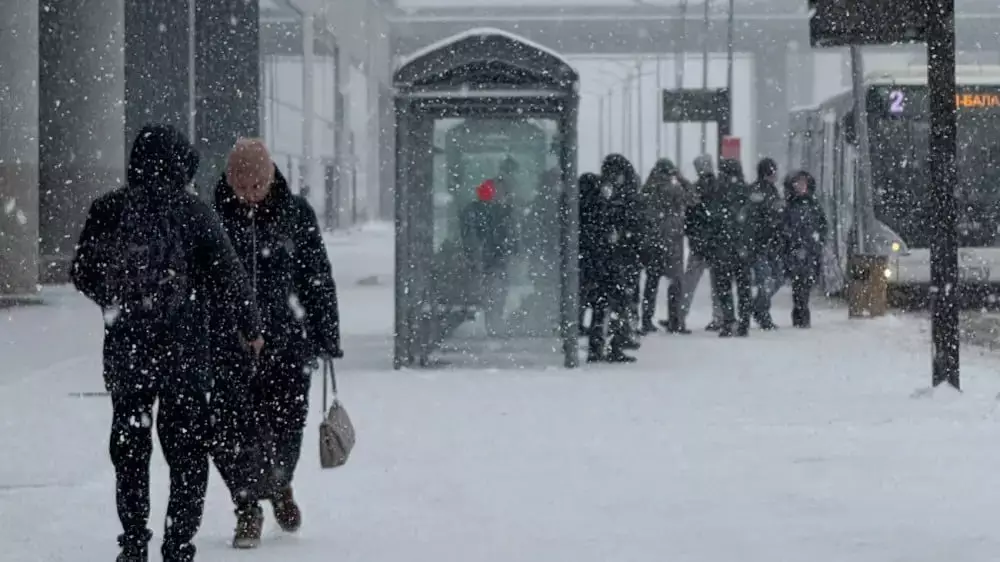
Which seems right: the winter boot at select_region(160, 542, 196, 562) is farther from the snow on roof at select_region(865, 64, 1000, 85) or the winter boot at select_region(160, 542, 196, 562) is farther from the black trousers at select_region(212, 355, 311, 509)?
the snow on roof at select_region(865, 64, 1000, 85)

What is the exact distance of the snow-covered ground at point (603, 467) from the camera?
7.25 metres

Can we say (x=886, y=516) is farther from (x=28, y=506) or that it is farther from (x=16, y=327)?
(x=16, y=327)

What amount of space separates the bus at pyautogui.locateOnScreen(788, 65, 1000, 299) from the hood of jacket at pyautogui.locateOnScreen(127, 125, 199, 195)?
16.7m

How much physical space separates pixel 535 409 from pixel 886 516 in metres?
4.41

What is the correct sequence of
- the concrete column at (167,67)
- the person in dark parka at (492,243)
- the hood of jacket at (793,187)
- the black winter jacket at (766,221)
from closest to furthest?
1. the concrete column at (167,67)
2. the person in dark parka at (492,243)
3. the black winter jacket at (766,221)
4. the hood of jacket at (793,187)

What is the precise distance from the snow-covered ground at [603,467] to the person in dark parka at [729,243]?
249 cm

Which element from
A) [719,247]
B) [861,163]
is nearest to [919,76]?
[861,163]

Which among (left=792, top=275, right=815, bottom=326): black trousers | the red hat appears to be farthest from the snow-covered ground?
(left=792, top=275, right=815, bottom=326): black trousers

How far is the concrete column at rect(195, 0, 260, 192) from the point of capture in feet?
41.5

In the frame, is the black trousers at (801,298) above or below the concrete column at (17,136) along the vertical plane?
below

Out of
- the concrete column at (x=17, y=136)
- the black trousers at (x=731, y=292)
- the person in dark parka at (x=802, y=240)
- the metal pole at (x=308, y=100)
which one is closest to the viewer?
the black trousers at (x=731, y=292)

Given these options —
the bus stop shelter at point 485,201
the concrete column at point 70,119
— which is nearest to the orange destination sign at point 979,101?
the bus stop shelter at point 485,201

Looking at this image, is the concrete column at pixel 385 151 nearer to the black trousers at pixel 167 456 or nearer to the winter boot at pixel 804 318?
the winter boot at pixel 804 318

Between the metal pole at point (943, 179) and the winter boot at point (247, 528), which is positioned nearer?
the winter boot at point (247, 528)
